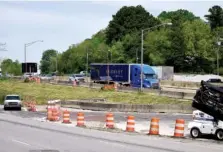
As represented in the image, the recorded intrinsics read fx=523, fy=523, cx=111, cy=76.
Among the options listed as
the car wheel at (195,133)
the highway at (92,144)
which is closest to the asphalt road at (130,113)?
the car wheel at (195,133)

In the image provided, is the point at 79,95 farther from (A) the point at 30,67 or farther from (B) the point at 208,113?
(A) the point at 30,67

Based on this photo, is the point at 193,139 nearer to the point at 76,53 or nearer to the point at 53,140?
the point at 53,140

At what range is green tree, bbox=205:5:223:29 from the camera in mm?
156625

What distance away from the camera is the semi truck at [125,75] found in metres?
82.1

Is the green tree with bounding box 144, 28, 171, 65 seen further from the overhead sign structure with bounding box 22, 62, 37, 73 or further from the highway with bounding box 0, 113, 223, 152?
the highway with bounding box 0, 113, 223, 152

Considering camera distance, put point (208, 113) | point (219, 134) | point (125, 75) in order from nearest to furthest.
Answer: point (219, 134)
point (208, 113)
point (125, 75)

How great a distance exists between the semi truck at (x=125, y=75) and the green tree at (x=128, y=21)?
6230 centimetres

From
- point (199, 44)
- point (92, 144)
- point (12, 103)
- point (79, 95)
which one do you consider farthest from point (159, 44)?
point (92, 144)

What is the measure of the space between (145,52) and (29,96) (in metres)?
67.5

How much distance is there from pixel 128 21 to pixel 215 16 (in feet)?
86.2

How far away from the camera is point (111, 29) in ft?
538

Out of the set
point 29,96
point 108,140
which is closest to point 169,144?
point 108,140

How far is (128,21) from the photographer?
6304 inches

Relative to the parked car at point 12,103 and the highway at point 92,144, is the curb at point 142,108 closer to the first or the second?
the parked car at point 12,103
